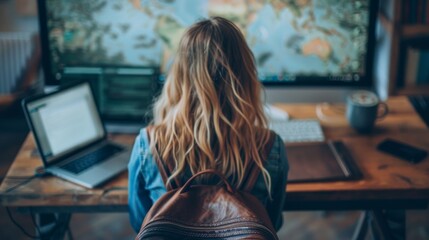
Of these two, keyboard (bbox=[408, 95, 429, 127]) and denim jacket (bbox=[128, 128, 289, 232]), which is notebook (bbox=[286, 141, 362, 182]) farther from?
keyboard (bbox=[408, 95, 429, 127])

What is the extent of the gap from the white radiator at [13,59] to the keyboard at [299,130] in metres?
1.54

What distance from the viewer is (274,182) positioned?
1450 mm

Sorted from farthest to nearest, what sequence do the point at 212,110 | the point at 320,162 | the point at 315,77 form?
the point at 315,77 → the point at 320,162 → the point at 212,110

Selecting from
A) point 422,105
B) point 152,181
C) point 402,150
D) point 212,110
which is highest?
point 212,110

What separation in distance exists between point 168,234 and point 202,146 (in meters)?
0.29

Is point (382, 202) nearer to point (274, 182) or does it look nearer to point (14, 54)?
point (274, 182)

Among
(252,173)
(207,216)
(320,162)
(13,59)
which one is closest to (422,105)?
(320,162)

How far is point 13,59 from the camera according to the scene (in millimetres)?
2854

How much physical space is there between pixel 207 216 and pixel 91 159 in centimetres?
64

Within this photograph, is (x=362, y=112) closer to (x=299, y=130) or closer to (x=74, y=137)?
(x=299, y=130)

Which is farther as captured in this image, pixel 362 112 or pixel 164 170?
pixel 362 112

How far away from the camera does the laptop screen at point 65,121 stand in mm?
1628

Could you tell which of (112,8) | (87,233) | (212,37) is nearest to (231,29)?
(212,37)

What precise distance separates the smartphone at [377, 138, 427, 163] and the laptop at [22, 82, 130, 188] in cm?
79
